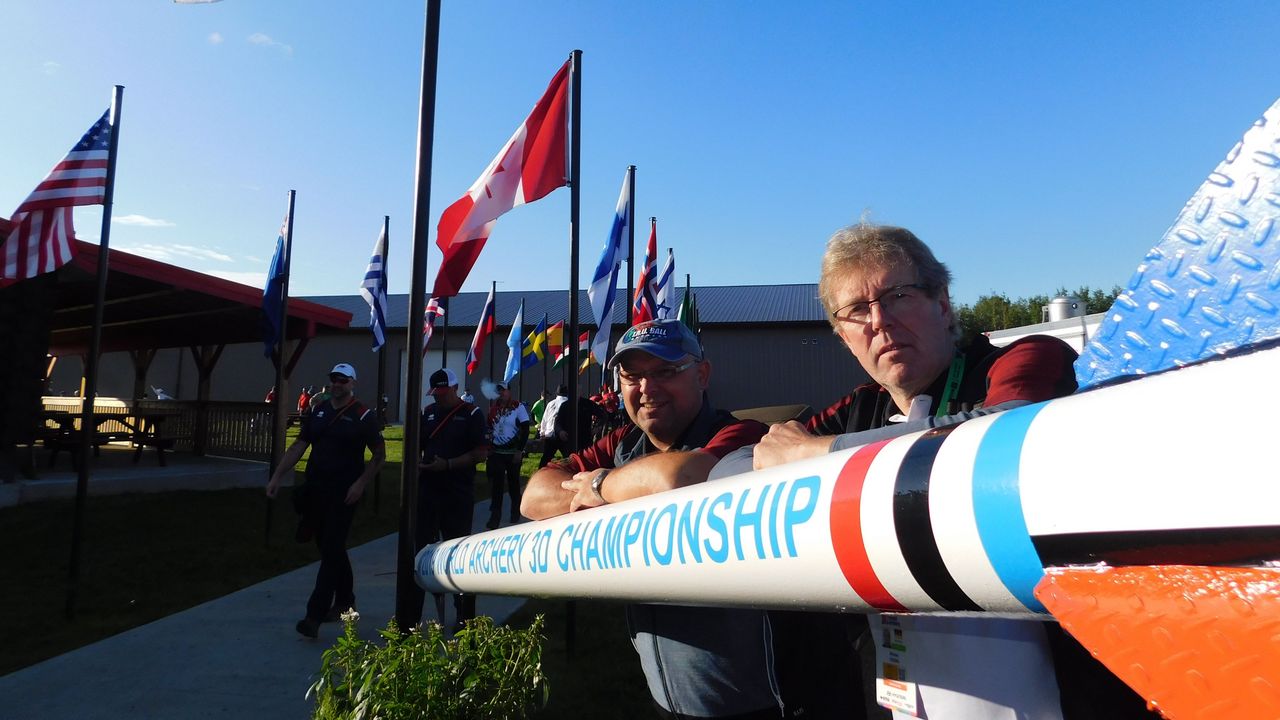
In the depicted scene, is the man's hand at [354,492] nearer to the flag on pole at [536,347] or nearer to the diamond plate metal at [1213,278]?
the diamond plate metal at [1213,278]

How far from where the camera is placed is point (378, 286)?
10.8 m

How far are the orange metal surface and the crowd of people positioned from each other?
360 millimetres

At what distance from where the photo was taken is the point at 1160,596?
625mm

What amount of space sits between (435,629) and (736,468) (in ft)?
5.48

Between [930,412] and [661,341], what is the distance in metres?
0.72

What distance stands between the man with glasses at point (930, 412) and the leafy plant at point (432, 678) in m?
1.14

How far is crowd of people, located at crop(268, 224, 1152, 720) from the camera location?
1208mm

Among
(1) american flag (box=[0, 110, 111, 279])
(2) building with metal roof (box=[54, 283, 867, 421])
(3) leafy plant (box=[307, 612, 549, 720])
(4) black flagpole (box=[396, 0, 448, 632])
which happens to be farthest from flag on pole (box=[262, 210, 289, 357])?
(2) building with metal roof (box=[54, 283, 867, 421])

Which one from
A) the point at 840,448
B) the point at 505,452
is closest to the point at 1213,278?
the point at 840,448

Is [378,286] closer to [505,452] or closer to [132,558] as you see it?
[505,452]

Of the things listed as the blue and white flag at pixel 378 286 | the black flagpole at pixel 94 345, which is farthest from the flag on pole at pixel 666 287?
the black flagpole at pixel 94 345

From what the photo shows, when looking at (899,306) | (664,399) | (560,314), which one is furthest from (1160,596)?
(560,314)

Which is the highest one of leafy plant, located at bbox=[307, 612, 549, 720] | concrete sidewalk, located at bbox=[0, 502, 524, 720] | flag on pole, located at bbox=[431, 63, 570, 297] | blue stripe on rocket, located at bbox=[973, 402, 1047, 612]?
flag on pole, located at bbox=[431, 63, 570, 297]

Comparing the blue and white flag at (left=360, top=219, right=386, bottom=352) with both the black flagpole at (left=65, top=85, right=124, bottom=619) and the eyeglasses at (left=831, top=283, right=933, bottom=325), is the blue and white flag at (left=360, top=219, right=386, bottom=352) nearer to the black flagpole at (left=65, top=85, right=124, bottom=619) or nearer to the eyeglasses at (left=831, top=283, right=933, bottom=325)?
the black flagpole at (left=65, top=85, right=124, bottom=619)
